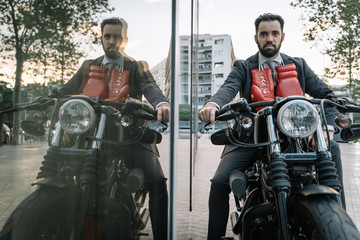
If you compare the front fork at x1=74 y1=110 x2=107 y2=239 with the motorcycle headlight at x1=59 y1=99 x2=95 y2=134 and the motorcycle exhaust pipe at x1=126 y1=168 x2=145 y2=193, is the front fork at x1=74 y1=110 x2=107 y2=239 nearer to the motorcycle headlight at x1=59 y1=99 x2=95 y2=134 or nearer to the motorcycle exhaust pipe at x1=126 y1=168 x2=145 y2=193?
the motorcycle headlight at x1=59 y1=99 x2=95 y2=134

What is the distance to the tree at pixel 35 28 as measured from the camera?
2.59 ft

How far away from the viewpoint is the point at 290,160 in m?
1.62

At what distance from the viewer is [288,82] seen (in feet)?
7.16

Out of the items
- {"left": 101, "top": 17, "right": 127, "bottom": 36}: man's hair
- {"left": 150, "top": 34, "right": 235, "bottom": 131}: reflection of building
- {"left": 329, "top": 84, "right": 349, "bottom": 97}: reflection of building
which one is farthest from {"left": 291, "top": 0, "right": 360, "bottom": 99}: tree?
{"left": 101, "top": 17, "right": 127, "bottom": 36}: man's hair

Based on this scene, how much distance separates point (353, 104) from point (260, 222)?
0.88 m

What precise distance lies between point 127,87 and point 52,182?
0.48 meters

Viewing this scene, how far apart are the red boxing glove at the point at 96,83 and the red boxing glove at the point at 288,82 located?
4.33 ft

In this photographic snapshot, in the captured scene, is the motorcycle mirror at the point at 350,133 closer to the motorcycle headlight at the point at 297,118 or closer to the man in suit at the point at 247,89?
the man in suit at the point at 247,89

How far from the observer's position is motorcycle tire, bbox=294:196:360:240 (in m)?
1.28

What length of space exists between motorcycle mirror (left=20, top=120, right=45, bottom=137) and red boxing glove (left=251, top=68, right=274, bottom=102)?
1.58m

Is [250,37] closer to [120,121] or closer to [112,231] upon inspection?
[120,121]

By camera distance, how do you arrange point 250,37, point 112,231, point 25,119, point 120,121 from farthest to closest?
1. point 250,37
2. point 120,121
3. point 112,231
4. point 25,119

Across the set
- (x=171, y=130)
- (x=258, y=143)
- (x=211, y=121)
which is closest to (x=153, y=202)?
(x=171, y=130)

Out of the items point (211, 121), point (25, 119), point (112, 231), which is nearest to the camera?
point (25, 119)
